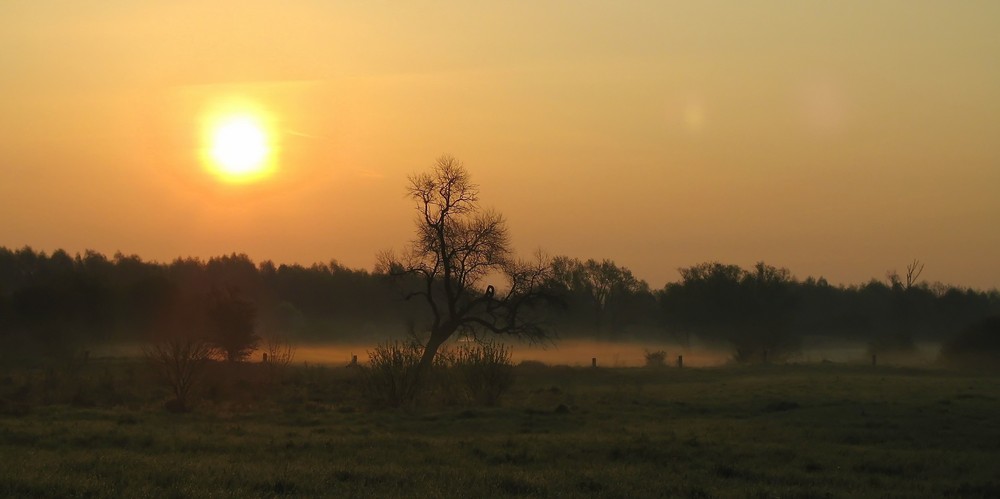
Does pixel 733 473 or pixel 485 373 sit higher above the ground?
pixel 485 373

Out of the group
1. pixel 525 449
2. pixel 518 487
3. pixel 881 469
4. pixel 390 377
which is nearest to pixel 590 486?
pixel 518 487

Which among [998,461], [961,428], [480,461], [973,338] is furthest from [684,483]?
[973,338]

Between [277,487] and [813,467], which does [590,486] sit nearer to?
[277,487]

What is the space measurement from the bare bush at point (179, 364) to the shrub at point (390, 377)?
217 inches

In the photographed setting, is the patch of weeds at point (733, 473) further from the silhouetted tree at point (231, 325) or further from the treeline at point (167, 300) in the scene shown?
the silhouetted tree at point (231, 325)

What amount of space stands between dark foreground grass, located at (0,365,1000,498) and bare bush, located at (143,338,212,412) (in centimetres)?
98

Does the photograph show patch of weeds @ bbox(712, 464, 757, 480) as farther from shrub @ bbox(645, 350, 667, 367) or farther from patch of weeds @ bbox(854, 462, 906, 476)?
shrub @ bbox(645, 350, 667, 367)

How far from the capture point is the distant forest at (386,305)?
67.1 m

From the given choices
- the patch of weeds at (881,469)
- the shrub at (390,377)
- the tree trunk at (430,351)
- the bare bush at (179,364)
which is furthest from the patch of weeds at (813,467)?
the bare bush at (179,364)

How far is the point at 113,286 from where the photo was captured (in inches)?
2985

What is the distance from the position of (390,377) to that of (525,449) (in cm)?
1446

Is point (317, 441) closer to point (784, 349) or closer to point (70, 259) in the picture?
point (784, 349)

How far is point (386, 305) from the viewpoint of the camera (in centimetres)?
11388

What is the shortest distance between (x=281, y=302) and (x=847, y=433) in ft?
306
